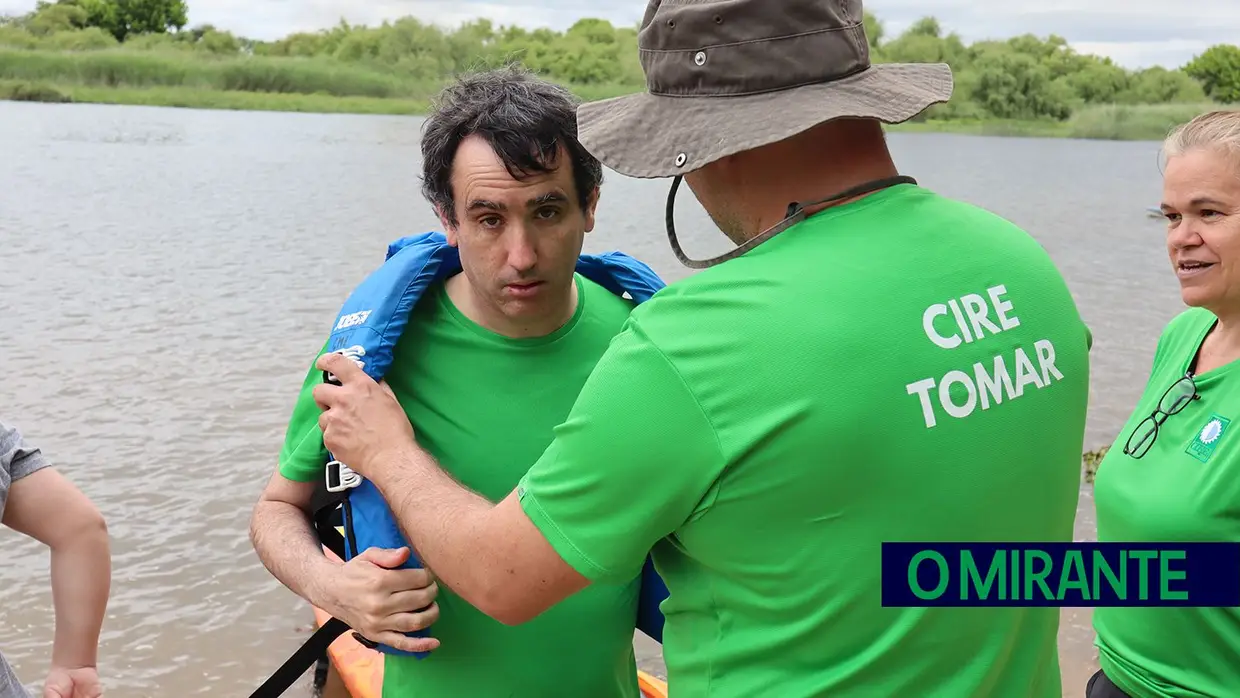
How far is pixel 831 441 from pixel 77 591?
67.6 inches

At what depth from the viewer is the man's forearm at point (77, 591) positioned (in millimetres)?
2213

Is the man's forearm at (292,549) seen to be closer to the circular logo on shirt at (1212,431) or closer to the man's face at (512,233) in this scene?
the man's face at (512,233)

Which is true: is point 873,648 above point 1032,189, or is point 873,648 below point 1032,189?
above

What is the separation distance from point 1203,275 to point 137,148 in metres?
32.5

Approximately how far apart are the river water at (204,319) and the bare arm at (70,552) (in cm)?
175

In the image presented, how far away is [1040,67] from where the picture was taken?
6969 cm

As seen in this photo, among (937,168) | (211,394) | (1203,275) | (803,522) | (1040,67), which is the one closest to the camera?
(803,522)

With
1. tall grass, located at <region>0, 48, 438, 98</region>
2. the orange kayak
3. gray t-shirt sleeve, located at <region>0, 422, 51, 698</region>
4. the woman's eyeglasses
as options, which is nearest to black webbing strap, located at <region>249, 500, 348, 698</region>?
gray t-shirt sleeve, located at <region>0, 422, 51, 698</region>

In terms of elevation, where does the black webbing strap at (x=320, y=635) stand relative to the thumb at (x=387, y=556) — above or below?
below

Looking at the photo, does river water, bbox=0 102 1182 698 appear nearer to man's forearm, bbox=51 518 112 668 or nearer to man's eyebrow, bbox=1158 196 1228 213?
man's eyebrow, bbox=1158 196 1228 213

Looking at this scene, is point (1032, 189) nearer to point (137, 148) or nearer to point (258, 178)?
point (258, 178)

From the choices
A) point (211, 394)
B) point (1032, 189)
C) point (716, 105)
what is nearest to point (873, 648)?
point (716, 105)

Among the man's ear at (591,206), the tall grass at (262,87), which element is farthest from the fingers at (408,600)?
the tall grass at (262,87)

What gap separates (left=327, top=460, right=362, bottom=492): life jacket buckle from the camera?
6.95ft
